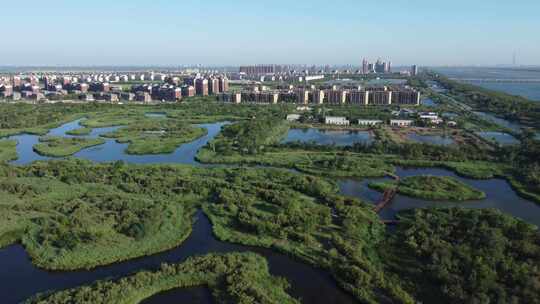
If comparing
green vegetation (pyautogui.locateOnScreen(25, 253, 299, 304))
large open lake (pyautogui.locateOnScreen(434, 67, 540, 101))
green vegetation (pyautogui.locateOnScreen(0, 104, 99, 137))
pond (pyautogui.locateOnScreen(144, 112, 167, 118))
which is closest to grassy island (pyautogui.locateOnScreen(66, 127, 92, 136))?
green vegetation (pyautogui.locateOnScreen(0, 104, 99, 137))

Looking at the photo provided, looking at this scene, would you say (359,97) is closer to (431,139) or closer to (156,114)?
(431,139)

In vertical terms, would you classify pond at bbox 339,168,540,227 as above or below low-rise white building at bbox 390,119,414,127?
below

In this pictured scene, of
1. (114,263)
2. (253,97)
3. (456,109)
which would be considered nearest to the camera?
(114,263)

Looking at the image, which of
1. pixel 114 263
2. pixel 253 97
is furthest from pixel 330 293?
pixel 253 97

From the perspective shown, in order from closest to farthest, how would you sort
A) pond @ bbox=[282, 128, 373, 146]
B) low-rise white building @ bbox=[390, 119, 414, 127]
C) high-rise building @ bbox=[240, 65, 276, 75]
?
pond @ bbox=[282, 128, 373, 146] < low-rise white building @ bbox=[390, 119, 414, 127] < high-rise building @ bbox=[240, 65, 276, 75]

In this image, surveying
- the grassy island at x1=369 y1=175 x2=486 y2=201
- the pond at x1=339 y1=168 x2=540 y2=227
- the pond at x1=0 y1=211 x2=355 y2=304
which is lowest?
the pond at x1=0 y1=211 x2=355 y2=304

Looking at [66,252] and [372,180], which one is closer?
[66,252]

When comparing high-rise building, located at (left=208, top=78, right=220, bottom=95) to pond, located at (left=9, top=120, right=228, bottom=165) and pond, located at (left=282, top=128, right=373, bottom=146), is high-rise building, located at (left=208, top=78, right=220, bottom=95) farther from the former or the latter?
pond, located at (left=9, top=120, right=228, bottom=165)

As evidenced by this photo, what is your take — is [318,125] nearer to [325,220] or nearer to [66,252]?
[325,220]
